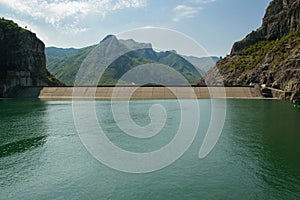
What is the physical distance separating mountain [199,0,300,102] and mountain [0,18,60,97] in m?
58.2

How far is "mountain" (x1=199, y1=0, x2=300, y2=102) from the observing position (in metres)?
64.9

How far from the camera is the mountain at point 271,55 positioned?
64875 millimetres

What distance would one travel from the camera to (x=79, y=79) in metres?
168

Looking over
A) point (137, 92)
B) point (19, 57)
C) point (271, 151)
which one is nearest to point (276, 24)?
point (137, 92)

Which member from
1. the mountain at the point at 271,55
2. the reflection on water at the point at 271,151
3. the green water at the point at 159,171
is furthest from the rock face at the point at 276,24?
the green water at the point at 159,171

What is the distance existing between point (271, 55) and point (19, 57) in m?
72.2

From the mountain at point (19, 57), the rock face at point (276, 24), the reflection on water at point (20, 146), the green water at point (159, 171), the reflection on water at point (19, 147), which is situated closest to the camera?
the green water at point (159, 171)

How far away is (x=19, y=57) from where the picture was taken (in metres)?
82.5

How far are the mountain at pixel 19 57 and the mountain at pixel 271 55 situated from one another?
5822 cm

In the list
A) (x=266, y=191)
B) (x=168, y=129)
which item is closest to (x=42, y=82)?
(x=168, y=129)

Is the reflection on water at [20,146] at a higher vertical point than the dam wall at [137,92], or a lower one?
lower

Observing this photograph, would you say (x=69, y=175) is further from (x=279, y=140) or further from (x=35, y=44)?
(x=35, y=44)

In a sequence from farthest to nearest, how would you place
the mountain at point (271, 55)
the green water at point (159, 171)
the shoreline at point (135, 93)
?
the shoreline at point (135, 93), the mountain at point (271, 55), the green water at point (159, 171)

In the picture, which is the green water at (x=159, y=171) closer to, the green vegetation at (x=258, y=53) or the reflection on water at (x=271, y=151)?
the reflection on water at (x=271, y=151)
